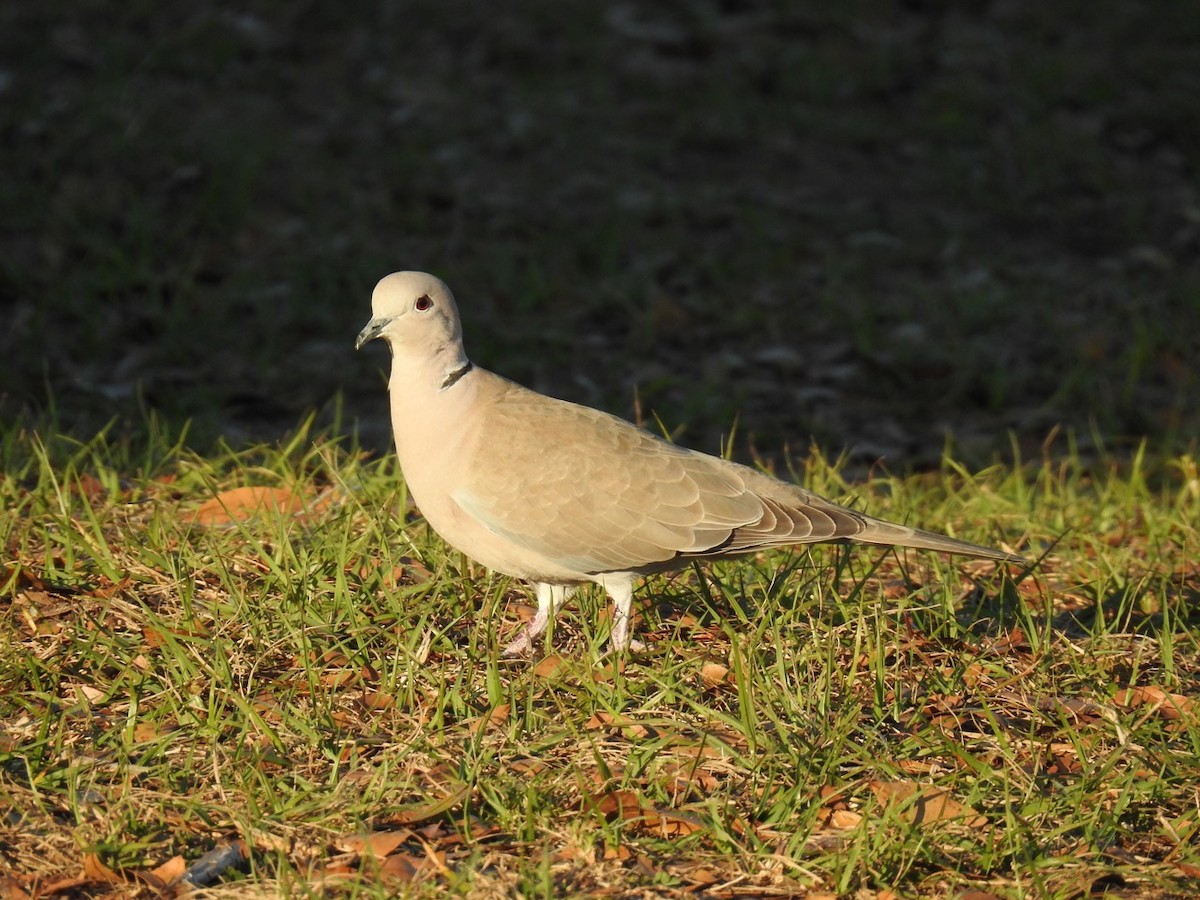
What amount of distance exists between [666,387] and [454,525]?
3.57m

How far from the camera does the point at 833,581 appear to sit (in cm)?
463

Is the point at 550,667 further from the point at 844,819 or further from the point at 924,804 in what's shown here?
the point at 924,804

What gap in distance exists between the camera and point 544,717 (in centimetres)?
388

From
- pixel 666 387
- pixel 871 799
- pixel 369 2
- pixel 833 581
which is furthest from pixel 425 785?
pixel 369 2

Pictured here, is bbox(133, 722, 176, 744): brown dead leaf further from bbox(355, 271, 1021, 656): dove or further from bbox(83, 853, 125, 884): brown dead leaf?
bbox(355, 271, 1021, 656): dove

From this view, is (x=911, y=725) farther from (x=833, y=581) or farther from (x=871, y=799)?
(x=833, y=581)

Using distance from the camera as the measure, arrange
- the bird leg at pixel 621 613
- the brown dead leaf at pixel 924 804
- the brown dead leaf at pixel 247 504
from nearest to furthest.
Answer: the brown dead leaf at pixel 924 804
the bird leg at pixel 621 613
the brown dead leaf at pixel 247 504

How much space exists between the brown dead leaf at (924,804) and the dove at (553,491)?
0.78m

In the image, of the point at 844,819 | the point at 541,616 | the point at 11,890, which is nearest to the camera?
the point at 11,890

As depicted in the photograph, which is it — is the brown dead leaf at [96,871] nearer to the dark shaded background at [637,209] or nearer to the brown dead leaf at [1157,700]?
the brown dead leaf at [1157,700]

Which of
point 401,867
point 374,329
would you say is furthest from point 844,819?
point 374,329

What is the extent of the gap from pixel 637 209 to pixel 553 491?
5.43m

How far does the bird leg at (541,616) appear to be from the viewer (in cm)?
425

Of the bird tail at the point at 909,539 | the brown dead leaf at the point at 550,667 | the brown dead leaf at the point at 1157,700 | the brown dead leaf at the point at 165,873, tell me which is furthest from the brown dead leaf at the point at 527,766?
the brown dead leaf at the point at 1157,700
